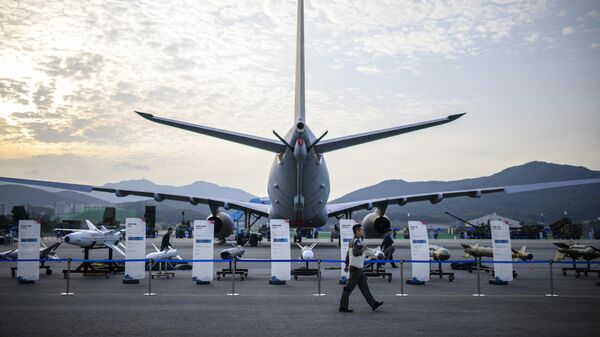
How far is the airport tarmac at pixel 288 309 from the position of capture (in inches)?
360

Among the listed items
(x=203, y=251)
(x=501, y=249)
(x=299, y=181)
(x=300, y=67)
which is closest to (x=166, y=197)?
(x=299, y=181)

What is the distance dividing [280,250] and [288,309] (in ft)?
18.7

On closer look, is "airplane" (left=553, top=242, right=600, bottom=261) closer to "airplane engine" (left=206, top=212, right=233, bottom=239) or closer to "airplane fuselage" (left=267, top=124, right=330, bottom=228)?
"airplane fuselage" (left=267, top=124, right=330, bottom=228)

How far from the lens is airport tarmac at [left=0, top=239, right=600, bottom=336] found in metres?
9.13

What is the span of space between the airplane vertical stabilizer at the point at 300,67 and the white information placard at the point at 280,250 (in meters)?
13.8

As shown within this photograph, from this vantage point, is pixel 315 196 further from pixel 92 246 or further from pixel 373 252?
pixel 92 246

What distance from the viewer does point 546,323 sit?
32.0ft

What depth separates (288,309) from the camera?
37.9ft

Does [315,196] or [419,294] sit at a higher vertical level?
[315,196]

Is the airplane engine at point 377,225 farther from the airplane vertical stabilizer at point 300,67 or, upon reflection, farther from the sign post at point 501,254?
the sign post at point 501,254

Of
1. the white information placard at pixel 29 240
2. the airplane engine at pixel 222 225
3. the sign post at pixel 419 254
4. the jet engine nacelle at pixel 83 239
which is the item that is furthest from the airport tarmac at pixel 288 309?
the airplane engine at pixel 222 225

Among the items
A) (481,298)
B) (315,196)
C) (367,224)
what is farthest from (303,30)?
(481,298)

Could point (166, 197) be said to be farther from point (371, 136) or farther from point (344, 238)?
point (344, 238)

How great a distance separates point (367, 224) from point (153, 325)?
2862 cm
